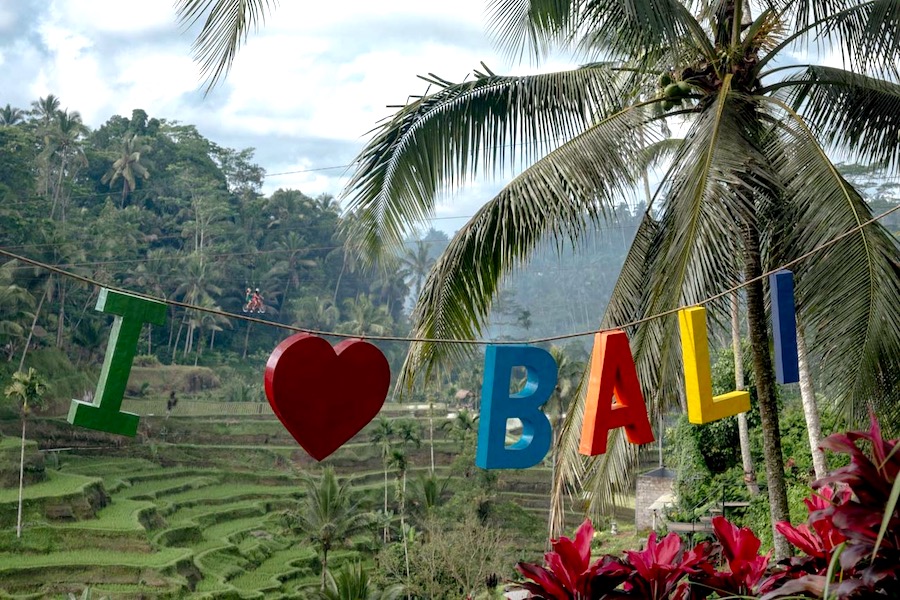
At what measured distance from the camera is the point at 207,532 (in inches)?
982

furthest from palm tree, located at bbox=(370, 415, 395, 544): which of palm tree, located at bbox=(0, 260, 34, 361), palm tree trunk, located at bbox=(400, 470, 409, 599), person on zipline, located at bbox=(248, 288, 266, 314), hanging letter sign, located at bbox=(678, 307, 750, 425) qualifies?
hanging letter sign, located at bbox=(678, 307, 750, 425)

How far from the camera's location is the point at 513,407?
293 cm

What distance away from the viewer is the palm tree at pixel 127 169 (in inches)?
1462

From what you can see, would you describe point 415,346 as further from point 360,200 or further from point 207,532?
point 207,532

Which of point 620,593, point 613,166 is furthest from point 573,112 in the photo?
point 620,593

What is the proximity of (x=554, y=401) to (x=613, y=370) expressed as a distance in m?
27.8

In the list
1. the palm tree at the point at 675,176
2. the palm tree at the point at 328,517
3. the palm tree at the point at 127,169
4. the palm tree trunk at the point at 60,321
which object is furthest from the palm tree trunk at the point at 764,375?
the palm tree at the point at 127,169

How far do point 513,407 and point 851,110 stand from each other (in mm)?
2695

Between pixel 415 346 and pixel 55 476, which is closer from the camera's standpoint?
pixel 415 346

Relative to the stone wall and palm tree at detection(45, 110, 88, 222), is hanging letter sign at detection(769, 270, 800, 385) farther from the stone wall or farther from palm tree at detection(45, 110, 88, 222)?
palm tree at detection(45, 110, 88, 222)

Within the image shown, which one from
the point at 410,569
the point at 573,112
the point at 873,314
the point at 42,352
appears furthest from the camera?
the point at 42,352

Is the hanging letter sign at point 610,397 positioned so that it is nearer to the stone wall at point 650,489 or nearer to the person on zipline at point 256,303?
the stone wall at point 650,489

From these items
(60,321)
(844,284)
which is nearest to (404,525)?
(60,321)

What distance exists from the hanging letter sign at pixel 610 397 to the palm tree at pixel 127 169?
3681 centimetres
